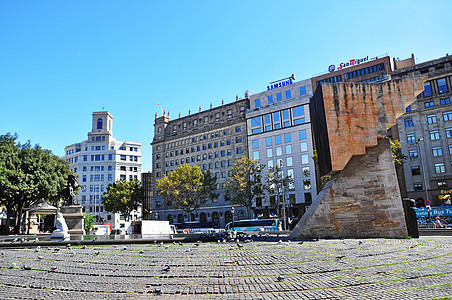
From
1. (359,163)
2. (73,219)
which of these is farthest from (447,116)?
(73,219)

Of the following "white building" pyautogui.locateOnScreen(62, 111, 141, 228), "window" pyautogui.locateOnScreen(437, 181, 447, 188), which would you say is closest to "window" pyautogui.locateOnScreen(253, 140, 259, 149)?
"window" pyautogui.locateOnScreen(437, 181, 447, 188)

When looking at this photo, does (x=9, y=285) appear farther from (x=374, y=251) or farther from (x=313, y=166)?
(x=313, y=166)

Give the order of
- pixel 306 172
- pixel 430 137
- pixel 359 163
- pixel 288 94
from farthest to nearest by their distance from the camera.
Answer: pixel 288 94 < pixel 306 172 < pixel 430 137 < pixel 359 163

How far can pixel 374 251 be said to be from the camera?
9.73 metres

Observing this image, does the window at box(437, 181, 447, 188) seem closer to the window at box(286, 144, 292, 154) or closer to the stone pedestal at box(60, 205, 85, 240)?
the window at box(286, 144, 292, 154)

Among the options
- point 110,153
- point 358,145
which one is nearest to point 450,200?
point 358,145

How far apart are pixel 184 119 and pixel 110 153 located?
29.4 metres

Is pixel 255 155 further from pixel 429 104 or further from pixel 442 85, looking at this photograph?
A: pixel 442 85

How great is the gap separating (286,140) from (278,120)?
16.1ft

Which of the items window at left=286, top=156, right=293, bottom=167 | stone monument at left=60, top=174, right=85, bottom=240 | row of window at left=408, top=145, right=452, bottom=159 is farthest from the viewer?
window at left=286, top=156, right=293, bottom=167

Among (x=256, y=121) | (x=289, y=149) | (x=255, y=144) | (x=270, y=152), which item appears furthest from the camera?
(x=256, y=121)

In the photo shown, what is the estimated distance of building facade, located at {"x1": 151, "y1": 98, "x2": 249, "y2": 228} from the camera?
71812 millimetres

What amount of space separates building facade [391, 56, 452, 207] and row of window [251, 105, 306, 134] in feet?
60.1

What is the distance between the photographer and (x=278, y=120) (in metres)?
67.1
